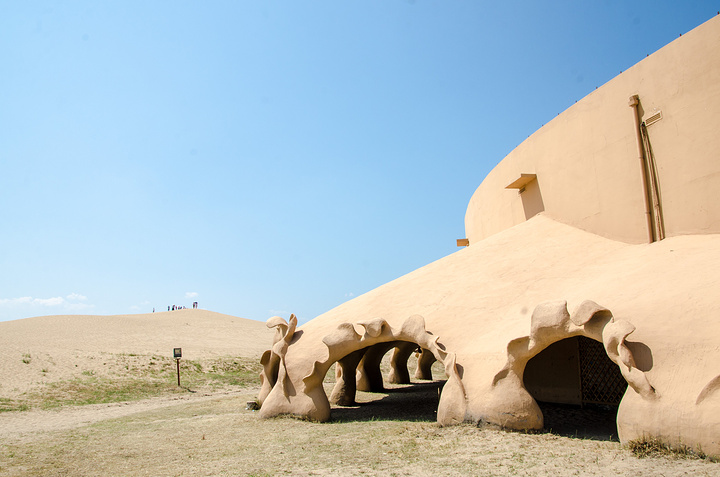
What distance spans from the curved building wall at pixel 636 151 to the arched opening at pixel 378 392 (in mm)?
6482

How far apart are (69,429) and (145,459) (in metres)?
5.20

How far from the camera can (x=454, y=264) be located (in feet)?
43.8

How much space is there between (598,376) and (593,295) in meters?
3.30

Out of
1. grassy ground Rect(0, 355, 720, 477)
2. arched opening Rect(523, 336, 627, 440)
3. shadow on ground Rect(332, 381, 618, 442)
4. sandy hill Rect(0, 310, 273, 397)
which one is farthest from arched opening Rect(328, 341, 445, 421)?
sandy hill Rect(0, 310, 273, 397)

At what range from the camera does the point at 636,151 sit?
11.5 m

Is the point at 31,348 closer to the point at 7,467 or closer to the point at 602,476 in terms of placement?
the point at 7,467

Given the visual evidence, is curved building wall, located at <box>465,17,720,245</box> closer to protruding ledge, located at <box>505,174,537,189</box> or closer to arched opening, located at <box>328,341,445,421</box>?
protruding ledge, located at <box>505,174,537,189</box>

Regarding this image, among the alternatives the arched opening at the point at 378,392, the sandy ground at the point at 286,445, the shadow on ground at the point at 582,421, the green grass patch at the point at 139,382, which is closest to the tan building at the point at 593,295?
the arched opening at the point at 378,392

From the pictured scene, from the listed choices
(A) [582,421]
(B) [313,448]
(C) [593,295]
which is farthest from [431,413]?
(C) [593,295]

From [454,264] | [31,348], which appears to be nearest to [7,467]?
[454,264]

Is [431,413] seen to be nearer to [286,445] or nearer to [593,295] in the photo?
[286,445]

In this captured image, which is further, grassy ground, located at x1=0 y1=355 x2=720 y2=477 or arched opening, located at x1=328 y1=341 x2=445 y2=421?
arched opening, located at x1=328 y1=341 x2=445 y2=421

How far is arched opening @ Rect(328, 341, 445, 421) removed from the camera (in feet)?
41.2

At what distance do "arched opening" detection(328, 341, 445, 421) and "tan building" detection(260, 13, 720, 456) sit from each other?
0.49 feet
